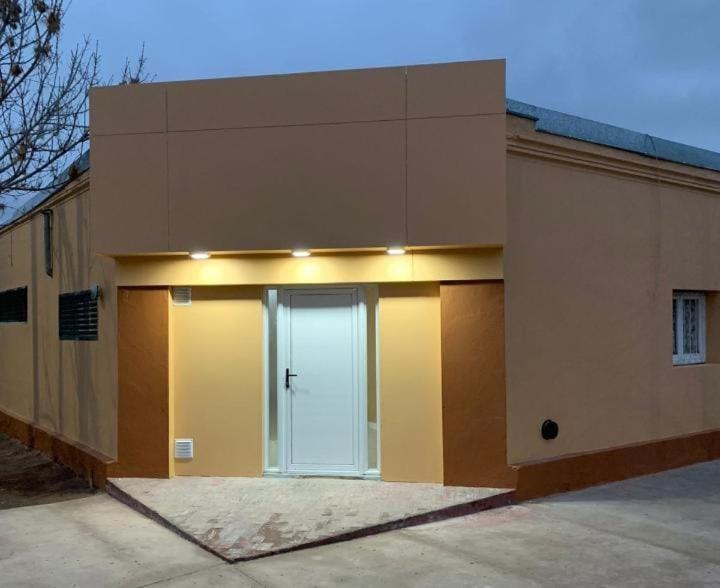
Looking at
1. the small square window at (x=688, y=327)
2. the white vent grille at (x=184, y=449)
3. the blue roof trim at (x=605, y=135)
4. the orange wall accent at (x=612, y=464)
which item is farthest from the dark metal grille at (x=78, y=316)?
the small square window at (x=688, y=327)

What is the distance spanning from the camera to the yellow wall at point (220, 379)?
7527 mm

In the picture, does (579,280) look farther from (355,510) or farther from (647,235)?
(355,510)

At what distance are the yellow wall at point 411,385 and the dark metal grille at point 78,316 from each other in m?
3.82

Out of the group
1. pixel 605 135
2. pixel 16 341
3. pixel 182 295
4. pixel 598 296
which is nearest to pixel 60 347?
pixel 16 341

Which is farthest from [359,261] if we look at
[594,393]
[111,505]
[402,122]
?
[111,505]

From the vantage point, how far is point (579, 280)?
774cm

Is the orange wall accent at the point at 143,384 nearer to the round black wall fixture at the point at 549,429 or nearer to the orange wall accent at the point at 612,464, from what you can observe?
the orange wall accent at the point at 612,464

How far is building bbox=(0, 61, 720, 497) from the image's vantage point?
22.2ft

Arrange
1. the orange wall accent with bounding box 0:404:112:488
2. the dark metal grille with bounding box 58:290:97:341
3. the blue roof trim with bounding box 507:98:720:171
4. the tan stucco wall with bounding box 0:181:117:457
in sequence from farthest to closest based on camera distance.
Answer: the dark metal grille with bounding box 58:290:97:341 → the tan stucco wall with bounding box 0:181:117:457 → the orange wall accent with bounding box 0:404:112:488 → the blue roof trim with bounding box 507:98:720:171

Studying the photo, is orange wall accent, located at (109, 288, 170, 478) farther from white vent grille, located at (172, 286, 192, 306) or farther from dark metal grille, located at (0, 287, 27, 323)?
dark metal grille, located at (0, 287, 27, 323)

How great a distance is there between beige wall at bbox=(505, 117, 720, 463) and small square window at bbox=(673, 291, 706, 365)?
0.85ft

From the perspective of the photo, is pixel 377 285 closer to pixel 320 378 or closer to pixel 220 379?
pixel 320 378

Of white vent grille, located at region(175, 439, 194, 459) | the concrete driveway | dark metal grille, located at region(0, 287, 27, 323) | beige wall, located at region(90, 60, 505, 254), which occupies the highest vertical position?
beige wall, located at region(90, 60, 505, 254)

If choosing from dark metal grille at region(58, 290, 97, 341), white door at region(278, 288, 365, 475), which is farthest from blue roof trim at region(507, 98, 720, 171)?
dark metal grille at region(58, 290, 97, 341)
